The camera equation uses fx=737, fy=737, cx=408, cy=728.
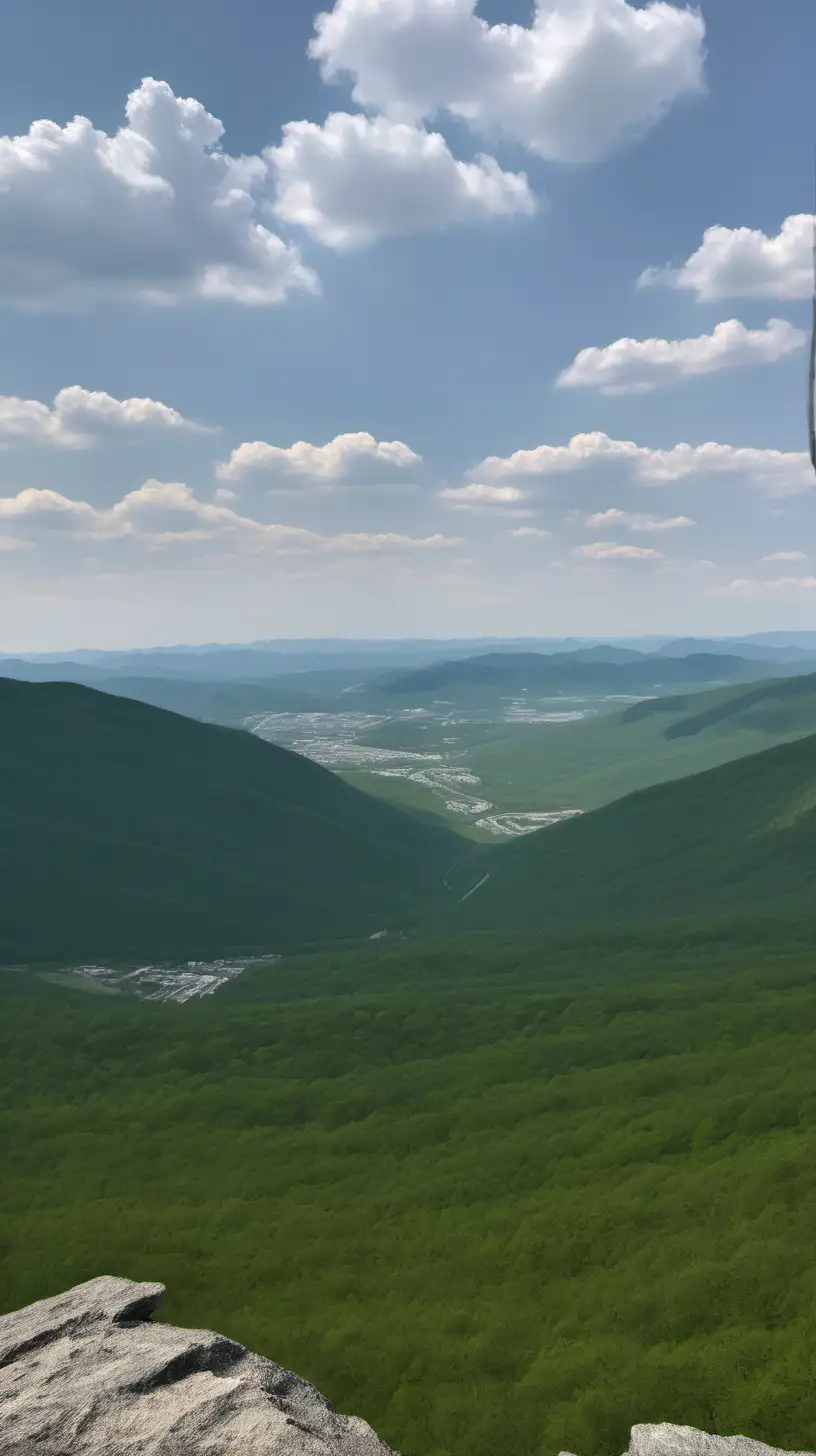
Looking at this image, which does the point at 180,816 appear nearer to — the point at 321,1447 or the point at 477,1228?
the point at 477,1228

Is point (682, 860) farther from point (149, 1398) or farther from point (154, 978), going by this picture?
point (149, 1398)

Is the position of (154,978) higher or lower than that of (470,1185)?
lower

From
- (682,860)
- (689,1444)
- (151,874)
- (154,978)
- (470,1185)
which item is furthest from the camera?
(682,860)

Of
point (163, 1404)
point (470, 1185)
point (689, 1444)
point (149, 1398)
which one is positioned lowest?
point (470, 1185)

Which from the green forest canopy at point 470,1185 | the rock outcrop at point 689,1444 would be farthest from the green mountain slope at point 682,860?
the rock outcrop at point 689,1444

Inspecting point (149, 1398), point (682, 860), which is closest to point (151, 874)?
point (682, 860)

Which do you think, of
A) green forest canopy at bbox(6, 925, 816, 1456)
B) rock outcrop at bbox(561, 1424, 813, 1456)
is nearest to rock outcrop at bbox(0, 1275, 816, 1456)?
rock outcrop at bbox(561, 1424, 813, 1456)
